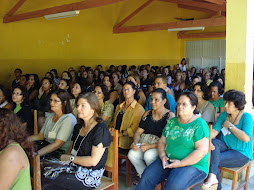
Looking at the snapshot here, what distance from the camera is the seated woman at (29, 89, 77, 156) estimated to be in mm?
2494

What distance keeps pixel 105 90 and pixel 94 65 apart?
5.74 metres

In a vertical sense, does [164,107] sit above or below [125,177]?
above

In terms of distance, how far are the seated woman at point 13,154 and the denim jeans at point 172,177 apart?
947 millimetres

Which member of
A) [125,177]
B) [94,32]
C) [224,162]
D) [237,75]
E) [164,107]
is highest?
[94,32]

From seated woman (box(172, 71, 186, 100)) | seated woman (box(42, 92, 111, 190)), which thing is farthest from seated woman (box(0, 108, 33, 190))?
seated woman (box(172, 71, 186, 100))

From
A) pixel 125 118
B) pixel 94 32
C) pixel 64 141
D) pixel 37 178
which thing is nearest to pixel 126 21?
pixel 94 32

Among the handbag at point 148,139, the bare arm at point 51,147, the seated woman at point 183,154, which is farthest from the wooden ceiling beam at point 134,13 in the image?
the seated woman at point 183,154

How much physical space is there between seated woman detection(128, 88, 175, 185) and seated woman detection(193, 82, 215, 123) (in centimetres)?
59

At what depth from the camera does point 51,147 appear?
2469mm

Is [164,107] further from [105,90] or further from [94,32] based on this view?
[94,32]

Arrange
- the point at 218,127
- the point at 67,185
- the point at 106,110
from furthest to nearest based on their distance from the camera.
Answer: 1. the point at 106,110
2. the point at 218,127
3. the point at 67,185

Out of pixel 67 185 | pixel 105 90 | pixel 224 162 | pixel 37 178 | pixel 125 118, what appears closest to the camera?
pixel 37 178

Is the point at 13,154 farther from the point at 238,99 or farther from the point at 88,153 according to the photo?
the point at 238,99

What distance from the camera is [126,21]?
10.2 meters
